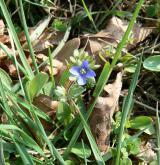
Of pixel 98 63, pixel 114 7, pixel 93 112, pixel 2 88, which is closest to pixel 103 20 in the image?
pixel 114 7

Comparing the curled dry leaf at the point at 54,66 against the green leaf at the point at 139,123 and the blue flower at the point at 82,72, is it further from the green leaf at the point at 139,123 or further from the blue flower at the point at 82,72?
the green leaf at the point at 139,123

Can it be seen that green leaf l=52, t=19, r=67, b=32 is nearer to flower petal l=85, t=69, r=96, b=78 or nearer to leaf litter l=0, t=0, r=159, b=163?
leaf litter l=0, t=0, r=159, b=163

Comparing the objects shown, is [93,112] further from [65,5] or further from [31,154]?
[65,5]

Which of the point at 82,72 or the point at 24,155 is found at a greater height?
the point at 82,72

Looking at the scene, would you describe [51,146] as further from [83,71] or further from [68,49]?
[68,49]

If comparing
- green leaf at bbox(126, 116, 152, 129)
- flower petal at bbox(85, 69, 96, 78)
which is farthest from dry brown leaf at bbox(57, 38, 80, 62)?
green leaf at bbox(126, 116, 152, 129)

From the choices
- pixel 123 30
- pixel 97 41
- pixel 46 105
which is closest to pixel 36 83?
pixel 46 105
